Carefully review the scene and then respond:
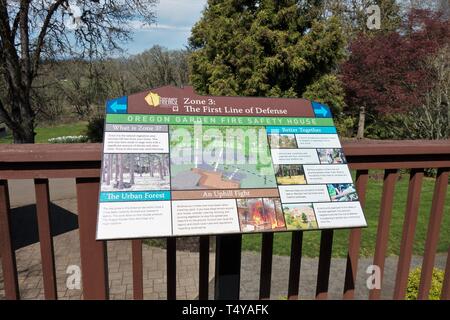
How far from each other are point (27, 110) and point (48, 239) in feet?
39.8

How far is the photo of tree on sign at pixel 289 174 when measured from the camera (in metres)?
1.40

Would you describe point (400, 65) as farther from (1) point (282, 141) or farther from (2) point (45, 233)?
(2) point (45, 233)

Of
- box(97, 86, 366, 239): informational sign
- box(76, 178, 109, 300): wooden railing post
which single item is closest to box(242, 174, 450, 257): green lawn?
box(97, 86, 366, 239): informational sign

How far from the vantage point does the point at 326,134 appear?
5.08ft

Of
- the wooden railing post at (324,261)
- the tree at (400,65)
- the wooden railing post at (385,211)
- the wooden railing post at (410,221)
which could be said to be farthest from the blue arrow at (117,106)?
the tree at (400,65)

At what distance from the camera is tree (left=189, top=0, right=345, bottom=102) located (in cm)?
1216

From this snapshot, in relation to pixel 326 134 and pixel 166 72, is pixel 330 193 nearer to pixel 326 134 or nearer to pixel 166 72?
pixel 326 134

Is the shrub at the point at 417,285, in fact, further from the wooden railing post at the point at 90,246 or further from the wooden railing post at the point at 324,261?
the wooden railing post at the point at 90,246

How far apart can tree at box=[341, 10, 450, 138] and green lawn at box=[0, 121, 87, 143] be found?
48.3 ft

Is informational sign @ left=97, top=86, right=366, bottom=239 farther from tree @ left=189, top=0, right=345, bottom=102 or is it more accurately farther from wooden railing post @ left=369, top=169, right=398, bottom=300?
tree @ left=189, top=0, right=345, bottom=102

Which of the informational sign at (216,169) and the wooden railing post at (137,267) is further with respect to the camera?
the wooden railing post at (137,267)

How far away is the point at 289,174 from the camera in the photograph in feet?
4.65

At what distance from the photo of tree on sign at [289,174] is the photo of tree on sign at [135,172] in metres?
0.43

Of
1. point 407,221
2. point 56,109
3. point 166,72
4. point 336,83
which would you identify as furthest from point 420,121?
point 56,109
